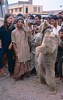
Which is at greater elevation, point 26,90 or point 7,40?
point 7,40

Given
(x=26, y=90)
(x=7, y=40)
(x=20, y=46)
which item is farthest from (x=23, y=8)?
(x=26, y=90)

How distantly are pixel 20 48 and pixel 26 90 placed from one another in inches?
42.8

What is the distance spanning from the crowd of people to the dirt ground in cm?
26

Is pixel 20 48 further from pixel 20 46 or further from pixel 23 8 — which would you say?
pixel 23 8

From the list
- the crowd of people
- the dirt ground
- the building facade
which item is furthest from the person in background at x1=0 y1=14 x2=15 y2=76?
the building facade

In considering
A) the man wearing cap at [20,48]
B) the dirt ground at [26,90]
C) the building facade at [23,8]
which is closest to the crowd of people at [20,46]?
the man wearing cap at [20,48]

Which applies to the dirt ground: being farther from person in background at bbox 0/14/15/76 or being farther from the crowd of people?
person in background at bbox 0/14/15/76

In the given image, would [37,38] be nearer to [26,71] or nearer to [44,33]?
[44,33]

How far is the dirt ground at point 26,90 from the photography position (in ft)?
16.6

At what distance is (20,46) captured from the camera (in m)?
6.03

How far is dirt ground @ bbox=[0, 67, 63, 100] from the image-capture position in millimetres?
5059

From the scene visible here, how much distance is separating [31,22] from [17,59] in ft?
3.77

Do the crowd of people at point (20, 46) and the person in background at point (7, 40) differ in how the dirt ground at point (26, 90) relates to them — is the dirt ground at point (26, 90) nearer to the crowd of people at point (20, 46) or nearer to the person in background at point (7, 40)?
the crowd of people at point (20, 46)

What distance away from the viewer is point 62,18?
7137 millimetres
